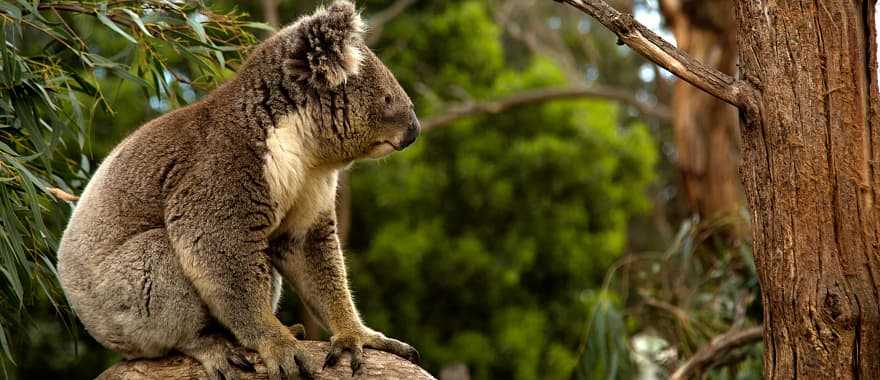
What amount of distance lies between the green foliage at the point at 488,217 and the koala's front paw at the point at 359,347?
7054 millimetres

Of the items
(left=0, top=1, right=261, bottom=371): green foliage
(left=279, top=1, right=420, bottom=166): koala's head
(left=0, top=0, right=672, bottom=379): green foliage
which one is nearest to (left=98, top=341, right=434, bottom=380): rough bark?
(left=0, top=1, right=261, bottom=371): green foliage

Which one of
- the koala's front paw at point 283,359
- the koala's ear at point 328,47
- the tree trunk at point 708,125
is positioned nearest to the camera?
the koala's front paw at point 283,359

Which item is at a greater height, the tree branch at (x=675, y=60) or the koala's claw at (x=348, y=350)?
the tree branch at (x=675, y=60)

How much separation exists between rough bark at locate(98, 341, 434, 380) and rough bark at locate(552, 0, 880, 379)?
1103 millimetres

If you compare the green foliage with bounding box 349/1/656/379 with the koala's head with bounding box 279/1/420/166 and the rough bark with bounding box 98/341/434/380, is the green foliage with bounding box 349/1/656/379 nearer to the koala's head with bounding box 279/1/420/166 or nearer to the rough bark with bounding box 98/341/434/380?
the koala's head with bounding box 279/1/420/166

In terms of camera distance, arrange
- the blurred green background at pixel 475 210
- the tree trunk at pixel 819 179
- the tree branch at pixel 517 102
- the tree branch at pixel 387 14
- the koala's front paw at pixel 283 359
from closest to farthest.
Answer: the tree trunk at pixel 819 179
the koala's front paw at pixel 283 359
the tree branch at pixel 517 102
the tree branch at pixel 387 14
the blurred green background at pixel 475 210

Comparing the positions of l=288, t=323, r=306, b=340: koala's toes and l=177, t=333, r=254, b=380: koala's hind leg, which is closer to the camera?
l=177, t=333, r=254, b=380: koala's hind leg

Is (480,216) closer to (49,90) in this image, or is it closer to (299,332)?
(49,90)

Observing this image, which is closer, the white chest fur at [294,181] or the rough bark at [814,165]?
the rough bark at [814,165]

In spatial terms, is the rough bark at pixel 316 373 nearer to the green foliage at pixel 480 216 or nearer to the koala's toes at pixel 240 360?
the koala's toes at pixel 240 360

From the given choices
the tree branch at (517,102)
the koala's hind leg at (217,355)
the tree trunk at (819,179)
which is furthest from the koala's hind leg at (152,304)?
the tree branch at (517,102)

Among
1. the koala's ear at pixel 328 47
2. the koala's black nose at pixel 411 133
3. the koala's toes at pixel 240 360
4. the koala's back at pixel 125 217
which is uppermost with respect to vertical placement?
the koala's ear at pixel 328 47

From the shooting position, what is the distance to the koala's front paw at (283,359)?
2975 millimetres

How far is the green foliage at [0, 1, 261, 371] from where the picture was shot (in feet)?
10.8
